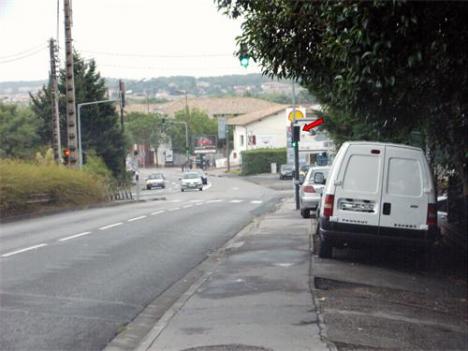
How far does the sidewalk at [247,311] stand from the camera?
702 centimetres

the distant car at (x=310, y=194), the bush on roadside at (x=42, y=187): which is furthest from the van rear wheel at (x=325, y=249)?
the bush on roadside at (x=42, y=187)

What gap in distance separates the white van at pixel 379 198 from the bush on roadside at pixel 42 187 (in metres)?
16.6

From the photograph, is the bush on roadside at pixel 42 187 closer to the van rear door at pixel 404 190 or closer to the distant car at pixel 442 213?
the distant car at pixel 442 213

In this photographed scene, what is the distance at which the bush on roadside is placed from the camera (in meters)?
26.8

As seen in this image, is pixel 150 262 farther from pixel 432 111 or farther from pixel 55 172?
pixel 55 172

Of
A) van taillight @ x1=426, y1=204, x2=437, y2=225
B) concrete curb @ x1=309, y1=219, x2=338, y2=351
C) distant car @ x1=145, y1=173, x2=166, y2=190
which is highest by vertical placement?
van taillight @ x1=426, y1=204, x2=437, y2=225

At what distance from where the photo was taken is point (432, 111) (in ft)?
38.9

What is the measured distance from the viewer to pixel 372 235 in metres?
12.6

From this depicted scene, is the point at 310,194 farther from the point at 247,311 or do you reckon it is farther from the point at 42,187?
the point at 247,311

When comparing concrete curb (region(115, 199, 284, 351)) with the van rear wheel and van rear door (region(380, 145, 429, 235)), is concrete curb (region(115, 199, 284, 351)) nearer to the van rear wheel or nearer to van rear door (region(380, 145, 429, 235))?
the van rear wheel

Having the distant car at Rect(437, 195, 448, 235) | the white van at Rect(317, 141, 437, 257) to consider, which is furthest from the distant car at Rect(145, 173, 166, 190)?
the white van at Rect(317, 141, 437, 257)

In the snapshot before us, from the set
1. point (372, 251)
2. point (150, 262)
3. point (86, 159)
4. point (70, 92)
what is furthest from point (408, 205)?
point (86, 159)

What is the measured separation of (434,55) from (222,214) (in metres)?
18.2

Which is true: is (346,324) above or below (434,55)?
below
